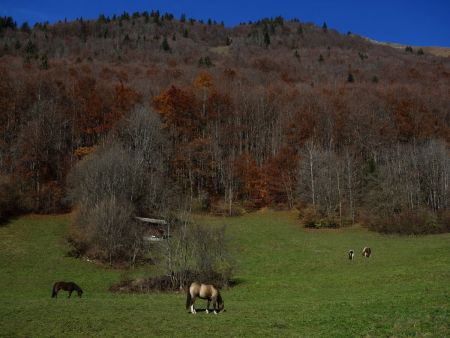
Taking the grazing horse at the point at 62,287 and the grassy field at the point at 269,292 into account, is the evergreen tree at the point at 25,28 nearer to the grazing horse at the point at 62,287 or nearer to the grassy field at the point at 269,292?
the grassy field at the point at 269,292

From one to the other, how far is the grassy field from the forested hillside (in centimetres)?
839

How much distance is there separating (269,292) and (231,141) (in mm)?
57908

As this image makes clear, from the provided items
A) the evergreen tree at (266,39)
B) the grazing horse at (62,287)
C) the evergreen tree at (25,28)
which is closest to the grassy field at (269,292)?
the grazing horse at (62,287)

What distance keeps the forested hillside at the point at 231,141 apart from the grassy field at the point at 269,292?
8.39 metres

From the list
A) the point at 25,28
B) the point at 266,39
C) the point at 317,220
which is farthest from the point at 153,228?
the point at 25,28

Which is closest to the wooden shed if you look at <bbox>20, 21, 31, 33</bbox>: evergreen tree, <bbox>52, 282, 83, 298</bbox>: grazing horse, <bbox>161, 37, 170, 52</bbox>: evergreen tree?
<bbox>52, 282, 83, 298</bbox>: grazing horse

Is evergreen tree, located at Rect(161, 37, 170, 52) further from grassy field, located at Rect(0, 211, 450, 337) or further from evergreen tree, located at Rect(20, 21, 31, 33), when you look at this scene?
grassy field, located at Rect(0, 211, 450, 337)

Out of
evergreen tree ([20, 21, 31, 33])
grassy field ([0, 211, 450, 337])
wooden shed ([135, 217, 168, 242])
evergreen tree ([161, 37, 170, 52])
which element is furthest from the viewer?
evergreen tree ([20, 21, 31, 33])

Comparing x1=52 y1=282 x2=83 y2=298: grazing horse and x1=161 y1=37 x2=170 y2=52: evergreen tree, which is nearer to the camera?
x1=52 y1=282 x2=83 y2=298: grazing horse

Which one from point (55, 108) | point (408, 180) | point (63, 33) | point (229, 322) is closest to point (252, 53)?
point (63, 33)

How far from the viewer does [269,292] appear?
2959 cm

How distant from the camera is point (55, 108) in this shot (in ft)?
253

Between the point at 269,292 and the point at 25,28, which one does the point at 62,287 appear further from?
the point at 25,28

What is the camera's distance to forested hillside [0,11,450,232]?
200ft
